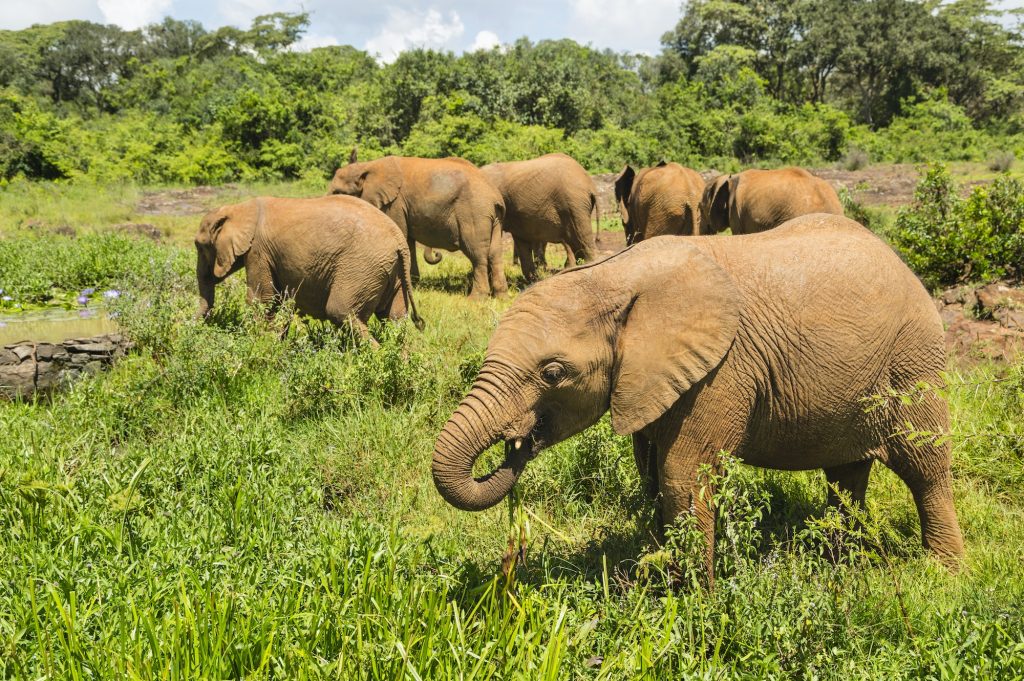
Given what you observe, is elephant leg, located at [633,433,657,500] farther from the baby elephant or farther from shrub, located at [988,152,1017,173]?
shrub, located at [988,152,1017,173]

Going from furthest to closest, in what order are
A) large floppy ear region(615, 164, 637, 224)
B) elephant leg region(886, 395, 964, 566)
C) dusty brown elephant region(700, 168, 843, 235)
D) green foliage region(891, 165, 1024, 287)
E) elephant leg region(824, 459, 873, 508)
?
1. large floppy ear region(615, 164, 637, 224)
2. dusty brown elephant region(700, 168, 843, 235)
3. green foliage region(891, 165, 1024, 287)
4. elephant leg region(824, 459, 873, 508)
5. elephant leg region(886, 395, 964, 566)

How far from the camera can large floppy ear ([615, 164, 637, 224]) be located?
45.3ft

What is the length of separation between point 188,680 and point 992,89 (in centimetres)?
4214

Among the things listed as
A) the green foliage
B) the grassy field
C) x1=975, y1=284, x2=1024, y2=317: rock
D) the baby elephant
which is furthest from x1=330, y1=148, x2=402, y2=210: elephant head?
x1=975, y1=284, x2=1024, y2=317: rock

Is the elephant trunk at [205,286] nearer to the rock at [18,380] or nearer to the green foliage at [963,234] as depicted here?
the rock at [18,380]

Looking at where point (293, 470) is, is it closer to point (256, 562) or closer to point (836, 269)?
point (256, 562)

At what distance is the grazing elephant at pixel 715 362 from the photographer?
3453mm

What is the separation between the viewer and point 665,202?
12.5 m

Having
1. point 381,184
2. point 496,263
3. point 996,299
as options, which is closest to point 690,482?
point 996,299

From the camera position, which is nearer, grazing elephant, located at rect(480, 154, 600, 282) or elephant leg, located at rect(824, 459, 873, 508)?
elephant leg, located at rect(824, 459, 873, 508)

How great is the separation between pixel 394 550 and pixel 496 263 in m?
8.39

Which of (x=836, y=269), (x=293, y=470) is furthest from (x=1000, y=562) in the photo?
(x=293, y=470)

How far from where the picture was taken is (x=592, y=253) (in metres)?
12.3

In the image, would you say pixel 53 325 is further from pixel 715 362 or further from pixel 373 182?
pixel 715 362
